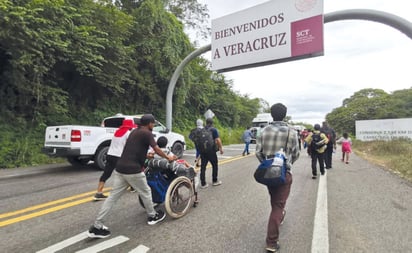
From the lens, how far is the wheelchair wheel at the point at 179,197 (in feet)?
11.9

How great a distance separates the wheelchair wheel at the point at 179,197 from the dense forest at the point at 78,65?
7.72 m

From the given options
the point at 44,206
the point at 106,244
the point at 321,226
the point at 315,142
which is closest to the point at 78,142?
the point at 44,206

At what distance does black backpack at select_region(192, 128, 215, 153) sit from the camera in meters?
5.58

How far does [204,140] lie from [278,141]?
2731 mm

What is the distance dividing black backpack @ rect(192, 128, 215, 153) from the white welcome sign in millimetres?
5756

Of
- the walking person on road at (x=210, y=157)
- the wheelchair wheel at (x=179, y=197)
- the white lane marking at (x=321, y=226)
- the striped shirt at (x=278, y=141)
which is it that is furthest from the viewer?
the walking person on road at (x=210, y=157)

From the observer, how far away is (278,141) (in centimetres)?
301

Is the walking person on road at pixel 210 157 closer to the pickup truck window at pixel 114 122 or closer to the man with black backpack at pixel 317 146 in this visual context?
the man with black backpack at pixel 317 146

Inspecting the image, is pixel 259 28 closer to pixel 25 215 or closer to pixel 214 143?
pixel 214 143

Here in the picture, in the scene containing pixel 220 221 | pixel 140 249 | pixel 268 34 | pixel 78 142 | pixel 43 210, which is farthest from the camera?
pixel 268 34

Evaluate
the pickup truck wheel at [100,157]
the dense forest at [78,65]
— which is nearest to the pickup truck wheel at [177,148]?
the pickup truck wheel at [100,157]

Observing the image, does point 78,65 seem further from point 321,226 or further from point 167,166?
point 321,226

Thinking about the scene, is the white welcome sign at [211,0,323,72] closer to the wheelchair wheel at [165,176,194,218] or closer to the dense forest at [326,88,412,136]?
the wheelchair wheel at [165,176,194,218]

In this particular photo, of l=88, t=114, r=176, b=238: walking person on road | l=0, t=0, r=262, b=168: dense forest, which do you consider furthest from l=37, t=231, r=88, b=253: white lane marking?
l=0, t=0, r=262, b=168: dense forest
